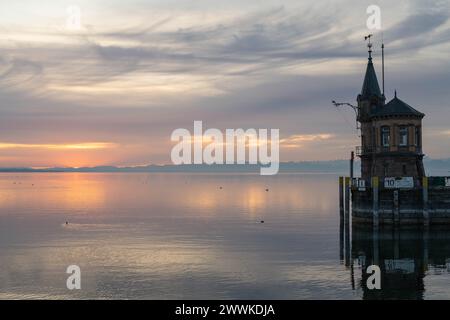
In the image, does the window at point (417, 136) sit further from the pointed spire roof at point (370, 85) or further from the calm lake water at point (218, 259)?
the calm lake water at point (218, 259)

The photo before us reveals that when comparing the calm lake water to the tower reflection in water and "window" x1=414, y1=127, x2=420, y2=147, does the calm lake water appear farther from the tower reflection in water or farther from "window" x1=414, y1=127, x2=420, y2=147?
"window" x1=414, y1=127, x2=420, y2=147

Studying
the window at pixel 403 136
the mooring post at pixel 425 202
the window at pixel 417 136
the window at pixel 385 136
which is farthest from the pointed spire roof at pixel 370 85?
the mooring post at pixel 425 202

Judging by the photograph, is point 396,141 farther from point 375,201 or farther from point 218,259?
point 218,259

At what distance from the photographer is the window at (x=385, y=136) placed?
61.1 m

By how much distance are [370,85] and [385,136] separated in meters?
9.27

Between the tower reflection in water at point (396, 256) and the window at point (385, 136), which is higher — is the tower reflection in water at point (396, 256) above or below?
below

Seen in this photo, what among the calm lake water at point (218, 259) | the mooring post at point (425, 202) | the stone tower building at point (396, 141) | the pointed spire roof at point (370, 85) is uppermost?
the pointed spire roof at point (370, 85)

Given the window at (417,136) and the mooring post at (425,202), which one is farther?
the window at (417,136)

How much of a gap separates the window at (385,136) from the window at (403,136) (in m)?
1.20

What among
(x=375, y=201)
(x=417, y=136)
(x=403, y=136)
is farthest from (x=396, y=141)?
(x=375, y=201)

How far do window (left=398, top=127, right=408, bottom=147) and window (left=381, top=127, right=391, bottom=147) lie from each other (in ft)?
3.93

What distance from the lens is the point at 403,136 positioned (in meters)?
60.9

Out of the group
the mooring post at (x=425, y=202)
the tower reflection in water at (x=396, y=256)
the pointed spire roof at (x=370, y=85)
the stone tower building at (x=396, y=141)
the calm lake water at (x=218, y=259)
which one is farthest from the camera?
the pointed spire roof at (x=370, y=85)
